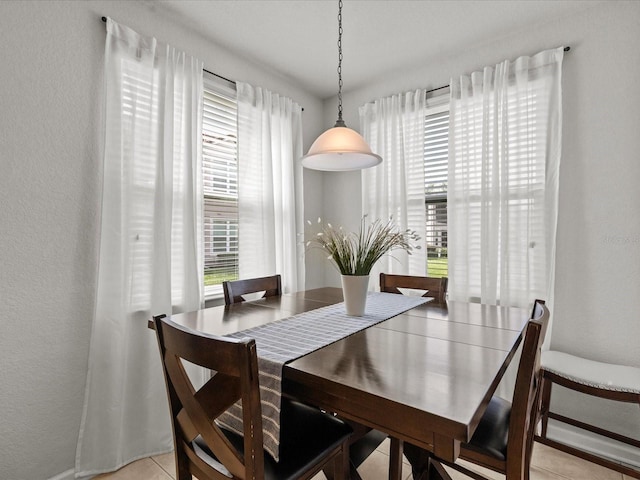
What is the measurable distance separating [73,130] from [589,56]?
120 inches

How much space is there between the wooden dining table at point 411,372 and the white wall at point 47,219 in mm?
651

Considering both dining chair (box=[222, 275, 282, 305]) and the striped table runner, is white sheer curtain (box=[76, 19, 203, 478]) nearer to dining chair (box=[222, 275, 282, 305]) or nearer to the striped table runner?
dining chair (box=[222, 275, 282, 305])

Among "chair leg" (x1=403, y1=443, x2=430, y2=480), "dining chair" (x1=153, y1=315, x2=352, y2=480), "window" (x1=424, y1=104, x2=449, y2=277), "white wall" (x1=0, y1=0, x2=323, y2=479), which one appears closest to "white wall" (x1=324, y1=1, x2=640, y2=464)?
"window" (x1=424, y1=104, x2=449, y2=277)

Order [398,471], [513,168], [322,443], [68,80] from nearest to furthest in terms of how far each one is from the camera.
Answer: [322,443] → [398,471] → [68,80] → [513,168]

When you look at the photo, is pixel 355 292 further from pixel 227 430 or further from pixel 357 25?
pixel 357 25

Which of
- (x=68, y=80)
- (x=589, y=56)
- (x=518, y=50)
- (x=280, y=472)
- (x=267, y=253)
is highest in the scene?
(x=518, y=50)

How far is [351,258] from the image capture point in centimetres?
164

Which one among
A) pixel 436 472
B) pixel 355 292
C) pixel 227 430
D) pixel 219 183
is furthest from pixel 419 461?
pixel 219 183

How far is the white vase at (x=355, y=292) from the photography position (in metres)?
1.64

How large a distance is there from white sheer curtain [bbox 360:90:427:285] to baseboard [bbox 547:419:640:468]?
1307mm

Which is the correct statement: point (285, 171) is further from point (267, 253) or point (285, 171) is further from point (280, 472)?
point (280, 472)

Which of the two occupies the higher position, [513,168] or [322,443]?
[513,168]

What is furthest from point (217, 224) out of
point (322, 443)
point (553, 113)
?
point (553, 113)

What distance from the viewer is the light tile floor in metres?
1.81
